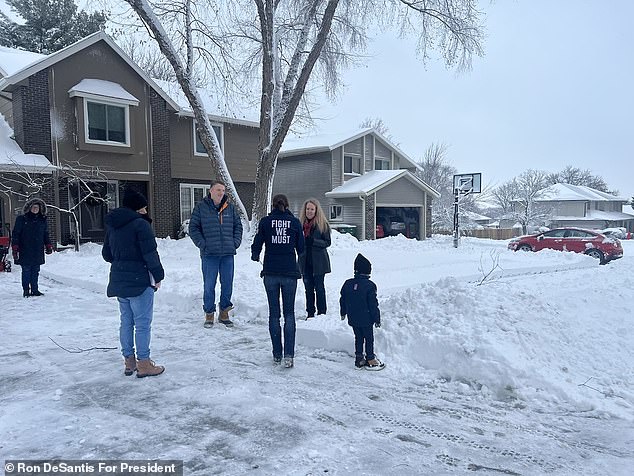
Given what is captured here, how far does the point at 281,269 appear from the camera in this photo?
4965 mm

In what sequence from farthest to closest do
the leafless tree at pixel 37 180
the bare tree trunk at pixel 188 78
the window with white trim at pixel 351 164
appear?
1. the window with white trim at pixel 351 164
2. the leafless tree at pixel 37 180
3. the bare tree trunk at pixel 188 78

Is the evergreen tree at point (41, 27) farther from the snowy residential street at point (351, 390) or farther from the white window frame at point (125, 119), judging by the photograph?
the snowy residential street at point (351, 390)

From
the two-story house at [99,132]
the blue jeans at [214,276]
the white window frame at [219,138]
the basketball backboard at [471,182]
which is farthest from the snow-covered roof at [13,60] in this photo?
the basketball backboard at [471,182]

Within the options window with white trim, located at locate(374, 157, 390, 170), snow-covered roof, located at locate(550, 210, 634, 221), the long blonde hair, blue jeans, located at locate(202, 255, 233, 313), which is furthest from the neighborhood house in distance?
snow-covered roof, located at locate(550, 210, 634, 221)

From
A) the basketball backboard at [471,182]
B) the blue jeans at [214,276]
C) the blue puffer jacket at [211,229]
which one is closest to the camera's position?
the blue puffer jacket at [211,229]

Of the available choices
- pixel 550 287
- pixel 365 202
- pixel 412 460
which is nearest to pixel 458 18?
pixel 550 287

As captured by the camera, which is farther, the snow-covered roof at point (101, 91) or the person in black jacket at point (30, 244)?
the snow-covered roof at point (101, 91)

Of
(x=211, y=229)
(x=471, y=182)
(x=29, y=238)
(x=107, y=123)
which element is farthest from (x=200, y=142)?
(x=211, y=229)

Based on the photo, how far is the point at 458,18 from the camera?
49.9ft

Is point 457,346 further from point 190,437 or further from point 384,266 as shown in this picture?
point 384,266

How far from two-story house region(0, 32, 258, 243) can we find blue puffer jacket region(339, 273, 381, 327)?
1422 centimetres

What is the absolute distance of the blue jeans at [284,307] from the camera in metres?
4.98

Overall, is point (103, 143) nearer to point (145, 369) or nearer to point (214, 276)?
point (214, 276)

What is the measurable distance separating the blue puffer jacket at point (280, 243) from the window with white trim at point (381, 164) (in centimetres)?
2633
